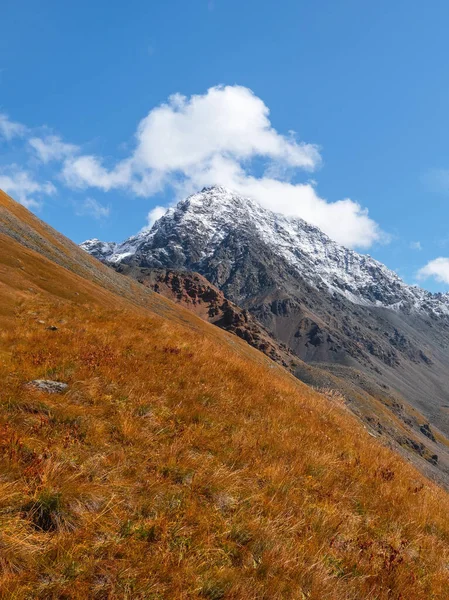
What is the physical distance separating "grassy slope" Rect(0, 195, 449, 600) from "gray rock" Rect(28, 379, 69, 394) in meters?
0.26

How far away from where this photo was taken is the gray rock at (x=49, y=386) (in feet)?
27.1

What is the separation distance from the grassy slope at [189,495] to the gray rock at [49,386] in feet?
0.85

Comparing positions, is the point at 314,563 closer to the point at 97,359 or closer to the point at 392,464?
the point at 392,464

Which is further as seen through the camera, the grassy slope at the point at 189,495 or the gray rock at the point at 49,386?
the gray rock at the point at 49,386

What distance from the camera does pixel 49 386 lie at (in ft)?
27.7

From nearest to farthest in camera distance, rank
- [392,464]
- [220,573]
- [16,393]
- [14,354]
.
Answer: [220,573] < [16,393] < [392,464] < [14,354]

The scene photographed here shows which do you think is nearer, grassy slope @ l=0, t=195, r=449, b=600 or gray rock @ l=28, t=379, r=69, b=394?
grassy slope @ l=0, t=195, r=449, b=600

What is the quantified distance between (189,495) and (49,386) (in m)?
4.51

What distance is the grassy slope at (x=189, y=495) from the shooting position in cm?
426

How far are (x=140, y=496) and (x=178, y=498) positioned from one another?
1.82 feet

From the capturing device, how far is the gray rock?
827 cm

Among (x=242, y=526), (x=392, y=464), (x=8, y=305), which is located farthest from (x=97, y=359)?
(x=8, y=305)

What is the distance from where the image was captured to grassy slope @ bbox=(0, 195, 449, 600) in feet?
14.0

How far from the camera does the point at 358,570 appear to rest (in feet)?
17.1
